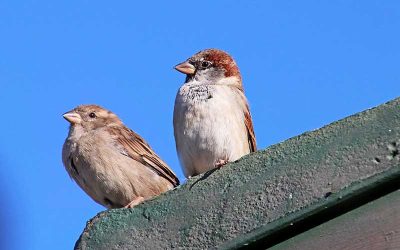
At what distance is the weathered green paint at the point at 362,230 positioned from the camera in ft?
8.00

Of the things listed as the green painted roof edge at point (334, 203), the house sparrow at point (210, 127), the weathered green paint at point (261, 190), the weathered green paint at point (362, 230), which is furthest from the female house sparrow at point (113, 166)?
the weathered green paint at point (362, 230)

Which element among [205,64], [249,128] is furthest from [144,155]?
[249,128]

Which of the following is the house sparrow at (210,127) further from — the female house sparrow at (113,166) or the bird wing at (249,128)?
the female house sparrow at (113,166)

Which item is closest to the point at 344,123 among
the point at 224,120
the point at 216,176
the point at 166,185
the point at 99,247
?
the point at 216,176

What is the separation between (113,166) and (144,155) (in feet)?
1.19

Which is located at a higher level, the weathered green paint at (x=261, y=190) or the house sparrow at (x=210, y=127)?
the house sparrow at (x=210, y=127)

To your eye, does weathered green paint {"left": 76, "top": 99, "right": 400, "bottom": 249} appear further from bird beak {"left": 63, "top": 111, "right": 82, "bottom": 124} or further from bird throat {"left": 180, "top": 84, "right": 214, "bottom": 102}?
bird beak {"left": 63, "top": 111, "right": 82, "bottom": 124}

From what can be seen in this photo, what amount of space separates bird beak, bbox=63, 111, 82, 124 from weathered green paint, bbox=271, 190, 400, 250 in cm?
404

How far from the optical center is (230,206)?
9.36 feet

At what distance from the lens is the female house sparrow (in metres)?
5.64

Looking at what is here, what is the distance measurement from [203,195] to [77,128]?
11.5 ft

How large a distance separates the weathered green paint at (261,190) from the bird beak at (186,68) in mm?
2987

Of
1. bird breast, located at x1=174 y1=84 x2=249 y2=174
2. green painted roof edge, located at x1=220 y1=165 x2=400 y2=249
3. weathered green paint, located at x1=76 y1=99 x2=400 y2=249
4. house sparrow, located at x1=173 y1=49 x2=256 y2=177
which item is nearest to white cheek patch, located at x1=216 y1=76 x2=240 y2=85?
house sparrow, located at x1=173 y1=49 x2=256 y2=177

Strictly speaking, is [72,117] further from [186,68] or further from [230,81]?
[230,81]
